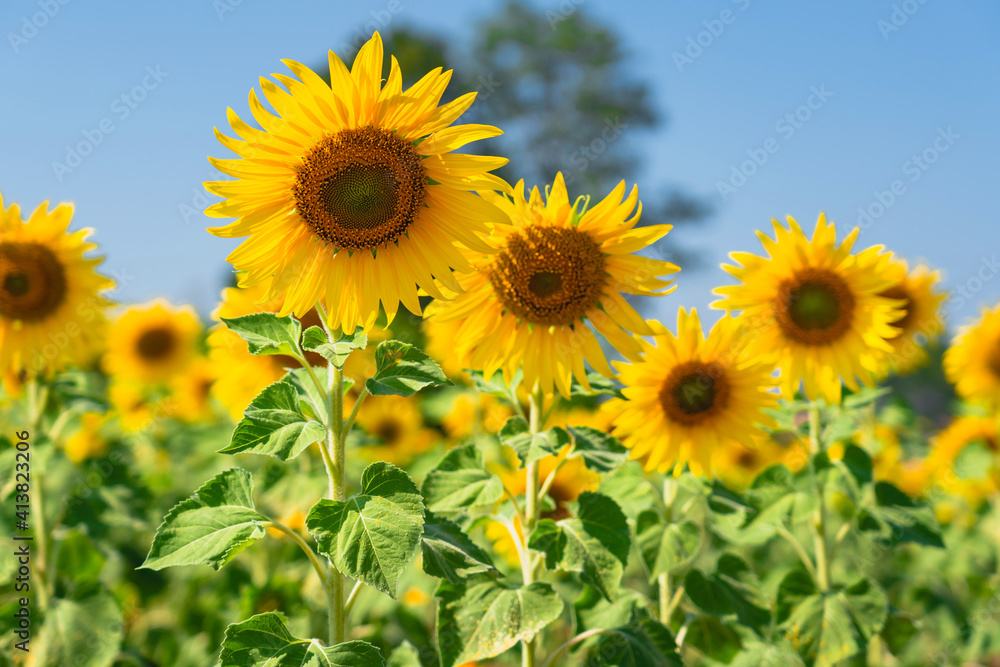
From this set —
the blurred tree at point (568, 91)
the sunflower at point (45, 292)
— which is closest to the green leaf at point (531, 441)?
the sunflower at point (45, 292)

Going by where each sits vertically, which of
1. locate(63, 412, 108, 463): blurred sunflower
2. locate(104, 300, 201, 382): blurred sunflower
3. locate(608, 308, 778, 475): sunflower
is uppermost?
locate(104, 300, 201, 382): blurred sunflower

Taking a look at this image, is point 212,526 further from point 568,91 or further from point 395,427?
point 568,91

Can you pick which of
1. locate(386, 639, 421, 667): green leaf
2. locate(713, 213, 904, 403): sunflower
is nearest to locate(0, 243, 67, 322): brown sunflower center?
locate(386, 639, 421, 667): green leaf

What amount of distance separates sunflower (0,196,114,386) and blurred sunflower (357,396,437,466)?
5.81ft

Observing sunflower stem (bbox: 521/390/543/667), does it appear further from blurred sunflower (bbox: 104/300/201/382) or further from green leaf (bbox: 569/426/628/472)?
blurred sunflower (bbox: 104/300/201/382)

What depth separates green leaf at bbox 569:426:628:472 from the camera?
205cm

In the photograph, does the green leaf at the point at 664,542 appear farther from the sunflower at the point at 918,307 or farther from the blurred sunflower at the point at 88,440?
the blurred sunflower at the point at 88,440

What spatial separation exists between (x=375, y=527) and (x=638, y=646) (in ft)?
3.12

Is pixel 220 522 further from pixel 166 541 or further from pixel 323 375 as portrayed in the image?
pixel 323 375

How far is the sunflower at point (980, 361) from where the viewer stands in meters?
4.56

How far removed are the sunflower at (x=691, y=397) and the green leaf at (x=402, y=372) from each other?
100cm

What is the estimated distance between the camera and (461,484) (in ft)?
7.32

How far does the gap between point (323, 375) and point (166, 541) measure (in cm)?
61

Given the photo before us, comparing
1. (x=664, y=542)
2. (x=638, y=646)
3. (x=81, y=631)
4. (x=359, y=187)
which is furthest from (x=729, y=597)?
(x=81, y=631)
